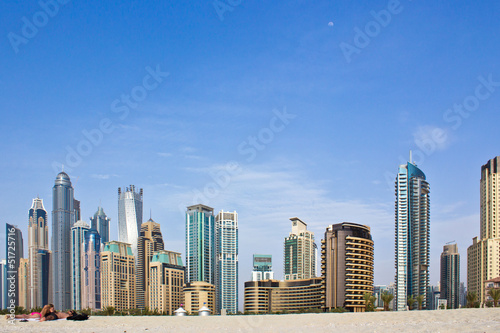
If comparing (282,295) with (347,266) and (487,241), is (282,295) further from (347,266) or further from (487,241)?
(487,241)

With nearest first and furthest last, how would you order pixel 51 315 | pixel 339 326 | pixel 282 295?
pixel 339 326, pixel 51 315, pixel 282 295

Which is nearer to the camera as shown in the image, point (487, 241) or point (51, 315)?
point (51, 315)

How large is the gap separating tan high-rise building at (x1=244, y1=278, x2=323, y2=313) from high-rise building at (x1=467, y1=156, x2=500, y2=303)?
5192 centimetres

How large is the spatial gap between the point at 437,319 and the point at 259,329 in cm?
862

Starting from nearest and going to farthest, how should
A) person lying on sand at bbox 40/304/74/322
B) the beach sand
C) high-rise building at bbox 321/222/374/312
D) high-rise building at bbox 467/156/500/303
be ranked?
the beach sand
person lying on sand at bbox 40/304/74/322
high-rise building at bbox 321/222/374/312
high-rise building at bbox 467/156/500/303

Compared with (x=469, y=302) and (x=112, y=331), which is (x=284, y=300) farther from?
(x=112, y=331)

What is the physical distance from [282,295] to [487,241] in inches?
2752

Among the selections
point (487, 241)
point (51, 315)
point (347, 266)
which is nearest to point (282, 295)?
point (347, 266)

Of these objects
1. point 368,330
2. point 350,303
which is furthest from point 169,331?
point 350,303

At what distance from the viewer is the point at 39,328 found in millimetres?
23328

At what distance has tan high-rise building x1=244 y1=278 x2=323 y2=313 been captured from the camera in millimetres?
169625

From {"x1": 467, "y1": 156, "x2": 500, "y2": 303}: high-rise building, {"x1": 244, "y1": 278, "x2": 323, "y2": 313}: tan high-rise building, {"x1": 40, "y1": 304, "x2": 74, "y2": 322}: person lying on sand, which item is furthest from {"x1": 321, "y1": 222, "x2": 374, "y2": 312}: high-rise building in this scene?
{"x1": 40, "y1": 304, "x2": 74, "y2": 322}: person lying on sand

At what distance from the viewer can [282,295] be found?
595ft

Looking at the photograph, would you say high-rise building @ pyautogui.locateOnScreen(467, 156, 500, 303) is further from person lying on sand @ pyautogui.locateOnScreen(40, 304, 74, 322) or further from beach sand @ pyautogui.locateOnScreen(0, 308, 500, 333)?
person lying on sand @ pyautogui.locateOnScreen(40, 304, 74, 322)
